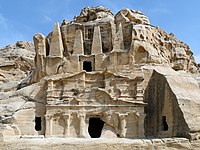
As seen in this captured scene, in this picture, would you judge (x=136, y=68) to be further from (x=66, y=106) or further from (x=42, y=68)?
(x=42, y=68)

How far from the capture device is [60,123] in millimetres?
31844

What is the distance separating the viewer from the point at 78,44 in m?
38.2

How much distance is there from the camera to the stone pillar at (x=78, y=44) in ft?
124

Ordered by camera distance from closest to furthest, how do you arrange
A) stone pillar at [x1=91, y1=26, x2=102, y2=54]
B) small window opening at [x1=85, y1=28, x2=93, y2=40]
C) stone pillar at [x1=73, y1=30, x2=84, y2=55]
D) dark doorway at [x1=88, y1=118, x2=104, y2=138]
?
1. dark doorway at [x1=88, y1=118, x2=104, y2=138]
2. stone pillar at [x1=91, y1=26, x2=102, y2=54]
3. stone pillar at [x1=73, y1=30, x2=84, y2=55]
4. small window opening at [x1=85, y1=28, x2=93, y2=40]

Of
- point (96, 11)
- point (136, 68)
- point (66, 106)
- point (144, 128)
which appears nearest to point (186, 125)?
point (144, 128)

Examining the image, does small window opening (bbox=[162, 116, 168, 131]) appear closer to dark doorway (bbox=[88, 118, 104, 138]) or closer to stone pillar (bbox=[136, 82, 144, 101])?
stone pillar (bbox=[136, 82, 144, 101])

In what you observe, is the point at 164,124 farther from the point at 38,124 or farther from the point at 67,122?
the point at 38,124

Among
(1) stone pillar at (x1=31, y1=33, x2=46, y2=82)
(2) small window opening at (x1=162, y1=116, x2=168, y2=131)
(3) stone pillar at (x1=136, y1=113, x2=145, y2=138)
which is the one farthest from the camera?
(1) stone pillar at (x1=31, y1=33, x2=46, y2=82)

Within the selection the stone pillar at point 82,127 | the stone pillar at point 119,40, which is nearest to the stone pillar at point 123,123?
the stone pillar at point 82,127

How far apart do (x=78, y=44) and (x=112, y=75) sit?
738 centimetres

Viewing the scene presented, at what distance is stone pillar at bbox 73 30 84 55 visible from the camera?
124 feet

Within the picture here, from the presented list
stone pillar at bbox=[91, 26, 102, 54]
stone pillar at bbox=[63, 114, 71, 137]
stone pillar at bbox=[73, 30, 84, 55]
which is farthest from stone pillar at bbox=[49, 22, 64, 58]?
stone pillar at bbox=[63, 114, 71, 137]

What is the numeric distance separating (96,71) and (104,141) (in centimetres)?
956

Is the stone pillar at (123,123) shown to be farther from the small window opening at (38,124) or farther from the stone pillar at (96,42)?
the stone pillar at (96,42)
